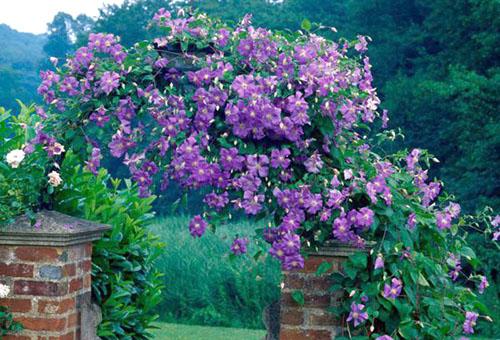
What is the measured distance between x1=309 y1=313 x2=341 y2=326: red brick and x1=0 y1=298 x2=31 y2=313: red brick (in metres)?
1.46

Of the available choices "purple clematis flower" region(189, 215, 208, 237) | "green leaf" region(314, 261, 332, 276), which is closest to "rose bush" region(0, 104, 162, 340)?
"purple clematis flower" region(189, 215, 208, 237)

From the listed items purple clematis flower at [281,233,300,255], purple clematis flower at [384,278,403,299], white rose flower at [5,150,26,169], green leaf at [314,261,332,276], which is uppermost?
white rose flower at [5,150,26,169]

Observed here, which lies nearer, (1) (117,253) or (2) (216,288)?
(1) (117,253)

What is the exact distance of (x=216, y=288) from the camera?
951 cm

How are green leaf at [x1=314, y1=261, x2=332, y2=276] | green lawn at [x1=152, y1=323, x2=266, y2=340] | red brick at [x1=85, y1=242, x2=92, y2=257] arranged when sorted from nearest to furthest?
green leaf at [x1=314, y1=261, x2=332, y2=276] → red brick at [x1=85, y1=242, x2=92, y2=257] → green lawn at [x1=152, y1=323, x2=266, y2=340]

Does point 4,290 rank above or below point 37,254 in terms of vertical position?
below

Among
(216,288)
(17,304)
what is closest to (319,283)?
(17,304)

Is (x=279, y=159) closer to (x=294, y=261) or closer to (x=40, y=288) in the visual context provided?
(x=294, y=261)

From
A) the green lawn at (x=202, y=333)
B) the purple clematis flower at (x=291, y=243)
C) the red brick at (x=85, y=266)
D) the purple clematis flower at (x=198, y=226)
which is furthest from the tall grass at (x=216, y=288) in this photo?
the purple clematis flower at (x=291, y=243)

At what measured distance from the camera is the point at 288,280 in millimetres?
3410

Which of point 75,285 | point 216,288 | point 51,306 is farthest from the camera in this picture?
point 216,288

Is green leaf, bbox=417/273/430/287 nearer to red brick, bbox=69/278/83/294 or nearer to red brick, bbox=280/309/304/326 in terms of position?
red brick, bbox=280/309/304/326

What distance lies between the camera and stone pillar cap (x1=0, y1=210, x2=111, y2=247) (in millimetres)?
3307

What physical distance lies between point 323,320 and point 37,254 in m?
1.50
